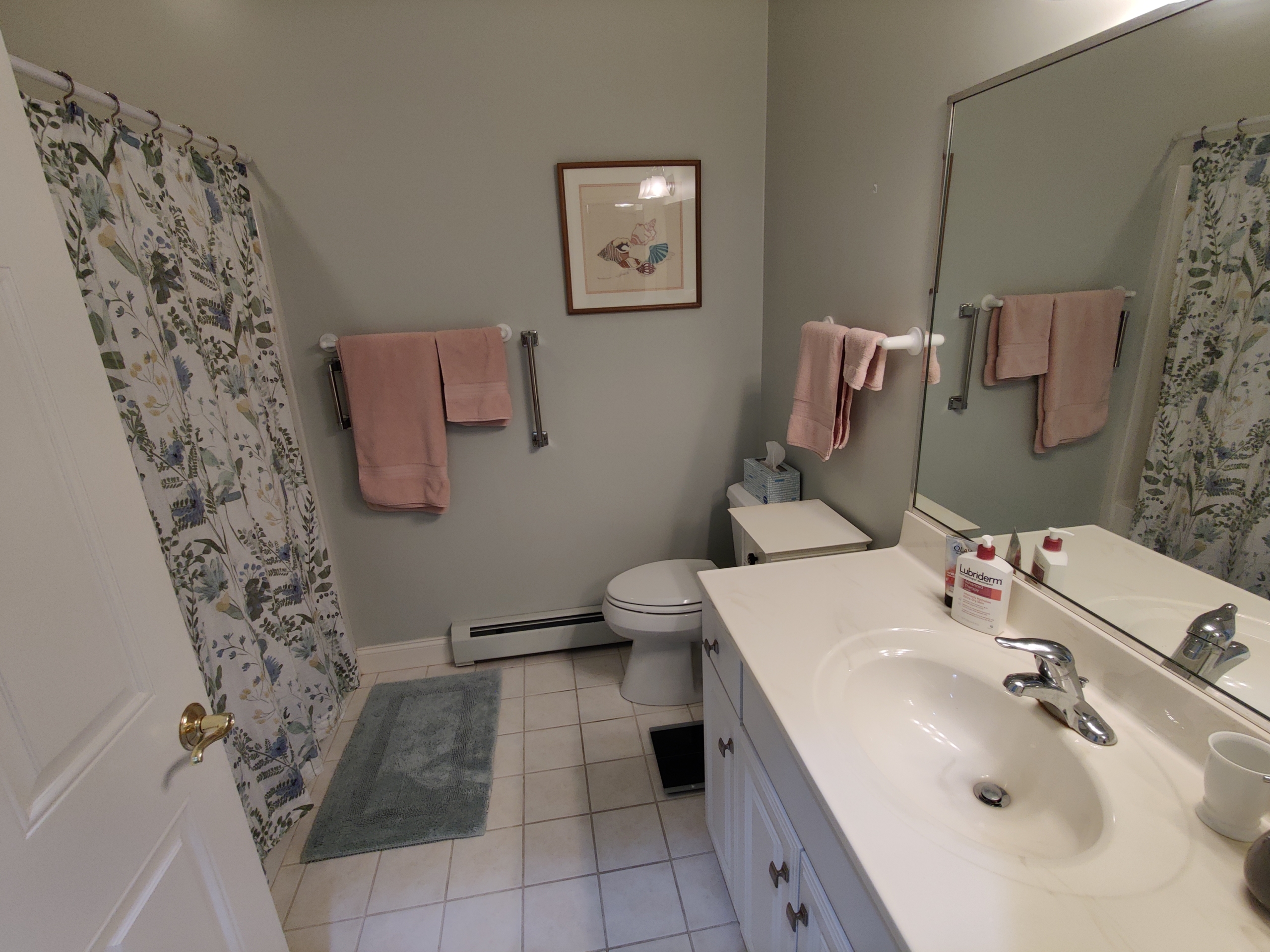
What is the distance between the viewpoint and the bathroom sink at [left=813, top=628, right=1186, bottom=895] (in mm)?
667

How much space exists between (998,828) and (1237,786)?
273mm

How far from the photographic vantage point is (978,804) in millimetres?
862

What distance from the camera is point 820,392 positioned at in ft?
5.29

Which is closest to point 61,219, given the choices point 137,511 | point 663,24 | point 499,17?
point 137,511

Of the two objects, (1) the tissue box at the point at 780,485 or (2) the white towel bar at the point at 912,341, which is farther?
(1) the tissue box at the point at 780,485

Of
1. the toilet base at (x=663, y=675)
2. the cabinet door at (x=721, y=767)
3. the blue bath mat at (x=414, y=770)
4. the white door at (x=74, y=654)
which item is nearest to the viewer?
the white door at (x=74, y=654)

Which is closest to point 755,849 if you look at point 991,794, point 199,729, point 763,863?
point 763,863

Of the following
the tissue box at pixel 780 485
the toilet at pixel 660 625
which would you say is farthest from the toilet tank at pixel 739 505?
the toilet at pixel 660 625

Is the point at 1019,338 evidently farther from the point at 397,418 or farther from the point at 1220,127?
the point at 397,418

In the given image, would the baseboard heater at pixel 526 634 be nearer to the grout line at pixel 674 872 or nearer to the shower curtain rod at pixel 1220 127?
the grout line at pixel 674 872

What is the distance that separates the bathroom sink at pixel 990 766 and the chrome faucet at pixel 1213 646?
0.13 meters

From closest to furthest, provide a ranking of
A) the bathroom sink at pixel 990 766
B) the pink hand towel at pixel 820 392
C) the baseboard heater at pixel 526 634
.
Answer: the bathroom sink at pixel 990 766 → the pink hand towel at pixel 820 392 → the baseboard heater at pixel 526 634

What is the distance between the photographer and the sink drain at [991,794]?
0.86 m

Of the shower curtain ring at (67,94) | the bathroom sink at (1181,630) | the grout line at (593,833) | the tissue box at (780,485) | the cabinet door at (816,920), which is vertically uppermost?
the shower curtain ring at (67,94)
